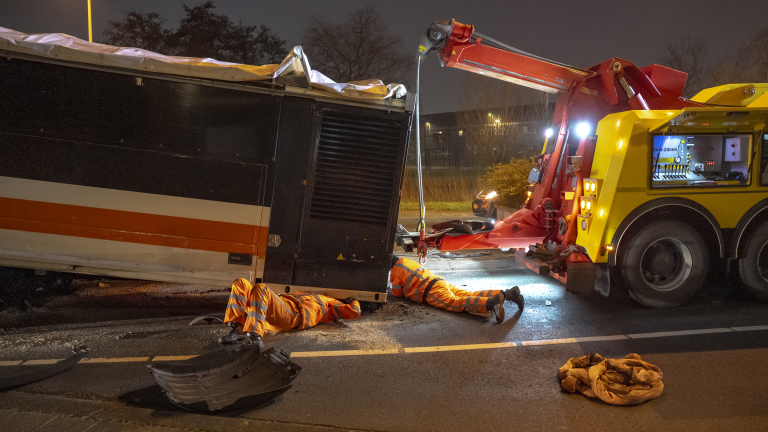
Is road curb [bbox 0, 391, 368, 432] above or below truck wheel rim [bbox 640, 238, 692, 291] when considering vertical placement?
below

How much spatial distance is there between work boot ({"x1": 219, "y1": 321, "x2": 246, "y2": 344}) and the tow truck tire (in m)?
5.49

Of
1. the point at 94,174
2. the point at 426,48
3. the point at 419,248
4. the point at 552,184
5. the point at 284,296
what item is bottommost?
the point at 284,296

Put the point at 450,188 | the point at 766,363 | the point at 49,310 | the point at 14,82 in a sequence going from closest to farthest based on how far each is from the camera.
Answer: the point at 766,363 < the point at 14,82 < the point at 49,310 < the point at 450,188

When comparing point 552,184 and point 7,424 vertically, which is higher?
point 552,184

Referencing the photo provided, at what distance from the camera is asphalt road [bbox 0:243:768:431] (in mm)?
3410

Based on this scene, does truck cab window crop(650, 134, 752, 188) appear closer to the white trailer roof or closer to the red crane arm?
the red crane arm

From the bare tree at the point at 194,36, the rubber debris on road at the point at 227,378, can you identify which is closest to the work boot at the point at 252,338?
the rubber debris on road at the point at 227,378

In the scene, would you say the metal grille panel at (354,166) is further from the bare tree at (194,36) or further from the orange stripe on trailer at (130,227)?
the bare tree at (194,36)

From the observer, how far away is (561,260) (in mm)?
5883

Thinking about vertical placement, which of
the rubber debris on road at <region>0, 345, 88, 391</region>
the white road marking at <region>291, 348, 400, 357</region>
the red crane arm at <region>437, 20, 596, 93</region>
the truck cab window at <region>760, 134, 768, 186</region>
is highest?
the red crane arm at <region>437, 20, 596, 93</region>

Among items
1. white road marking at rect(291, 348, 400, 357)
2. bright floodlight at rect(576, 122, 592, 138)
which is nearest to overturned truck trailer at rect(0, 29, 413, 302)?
white road marking at rect(291, 348, 400, 357)

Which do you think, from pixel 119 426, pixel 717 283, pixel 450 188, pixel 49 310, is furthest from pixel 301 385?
pixel 450 188

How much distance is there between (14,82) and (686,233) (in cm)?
700

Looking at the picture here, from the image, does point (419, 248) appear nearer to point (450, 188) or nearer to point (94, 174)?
point (94, 174)
